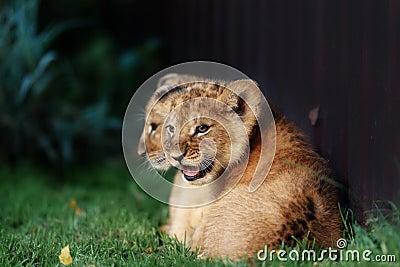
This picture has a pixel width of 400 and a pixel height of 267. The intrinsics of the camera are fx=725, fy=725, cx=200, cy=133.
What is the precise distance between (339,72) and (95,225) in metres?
1.98

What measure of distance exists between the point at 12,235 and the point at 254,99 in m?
1.75

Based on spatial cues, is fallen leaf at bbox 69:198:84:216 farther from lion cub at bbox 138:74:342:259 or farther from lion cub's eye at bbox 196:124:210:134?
lion cub's eye at bbox 196:124:210:134

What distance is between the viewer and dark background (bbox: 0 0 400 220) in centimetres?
382

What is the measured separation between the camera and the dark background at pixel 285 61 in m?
3.82

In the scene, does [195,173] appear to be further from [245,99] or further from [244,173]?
[245,99]

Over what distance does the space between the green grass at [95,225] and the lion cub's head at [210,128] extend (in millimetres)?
483

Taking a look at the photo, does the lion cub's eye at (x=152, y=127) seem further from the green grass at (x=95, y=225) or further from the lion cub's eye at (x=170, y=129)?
the green grass at (x=95, y=225)

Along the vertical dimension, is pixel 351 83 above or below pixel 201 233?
above

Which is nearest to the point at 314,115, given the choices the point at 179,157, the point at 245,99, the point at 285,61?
the point at 285,61

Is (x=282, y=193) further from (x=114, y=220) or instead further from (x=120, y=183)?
(x=120, y=183)

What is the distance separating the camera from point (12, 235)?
4.50 metres

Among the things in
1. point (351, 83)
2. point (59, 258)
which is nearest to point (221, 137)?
point (351, 83)

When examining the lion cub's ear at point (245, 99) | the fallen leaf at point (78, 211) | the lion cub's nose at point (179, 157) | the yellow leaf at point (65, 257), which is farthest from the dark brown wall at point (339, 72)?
the fallen leaf at point (78, 211)

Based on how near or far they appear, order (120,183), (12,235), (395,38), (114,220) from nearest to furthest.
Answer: (395,38), (12,235), (114,220), (120,183)
